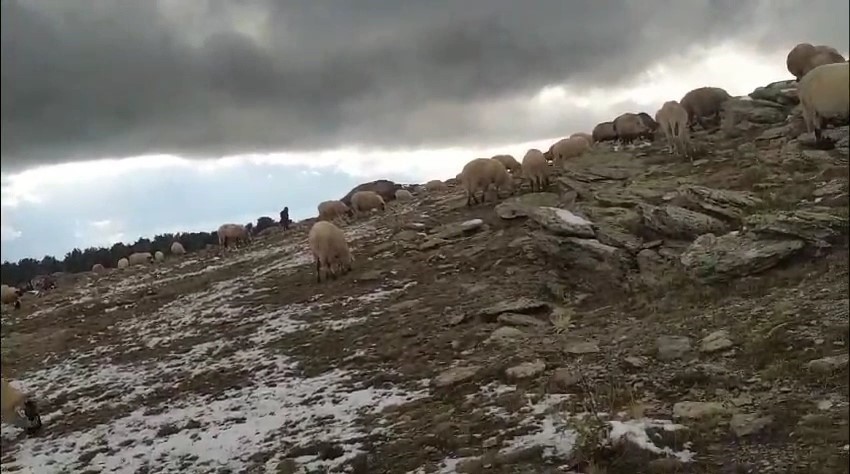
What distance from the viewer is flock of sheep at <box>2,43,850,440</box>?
14789 mm

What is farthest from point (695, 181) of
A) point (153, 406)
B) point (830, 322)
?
point (153, 406)

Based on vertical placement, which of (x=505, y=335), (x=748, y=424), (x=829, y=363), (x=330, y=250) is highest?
(x=330, y=250)

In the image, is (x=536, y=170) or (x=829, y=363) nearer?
(x=829, y=363)

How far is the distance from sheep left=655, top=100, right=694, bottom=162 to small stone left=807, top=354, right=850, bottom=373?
43.1ft

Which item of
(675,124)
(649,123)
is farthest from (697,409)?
(649,123)

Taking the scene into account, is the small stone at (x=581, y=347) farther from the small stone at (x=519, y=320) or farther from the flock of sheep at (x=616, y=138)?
the flock of sheep at (x=616, y=138)

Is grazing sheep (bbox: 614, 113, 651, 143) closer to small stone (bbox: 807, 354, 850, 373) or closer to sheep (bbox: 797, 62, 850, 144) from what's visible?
sheep (bbox: 797, 62, 850, 144)

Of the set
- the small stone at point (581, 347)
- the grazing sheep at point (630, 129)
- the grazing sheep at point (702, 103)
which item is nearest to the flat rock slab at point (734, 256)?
the small stone at point (581, 347)

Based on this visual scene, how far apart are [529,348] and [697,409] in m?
3.47

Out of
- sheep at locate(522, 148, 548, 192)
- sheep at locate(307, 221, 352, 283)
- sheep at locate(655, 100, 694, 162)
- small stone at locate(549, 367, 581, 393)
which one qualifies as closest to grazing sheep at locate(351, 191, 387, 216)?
sheep at locate(522, 148, 548, 192)

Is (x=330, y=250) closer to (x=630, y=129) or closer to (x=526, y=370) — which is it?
(x=526, y=370)

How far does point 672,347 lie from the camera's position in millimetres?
9617

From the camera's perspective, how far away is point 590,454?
7152 mm

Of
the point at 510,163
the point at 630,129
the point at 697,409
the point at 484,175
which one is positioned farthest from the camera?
the point at 510,163
